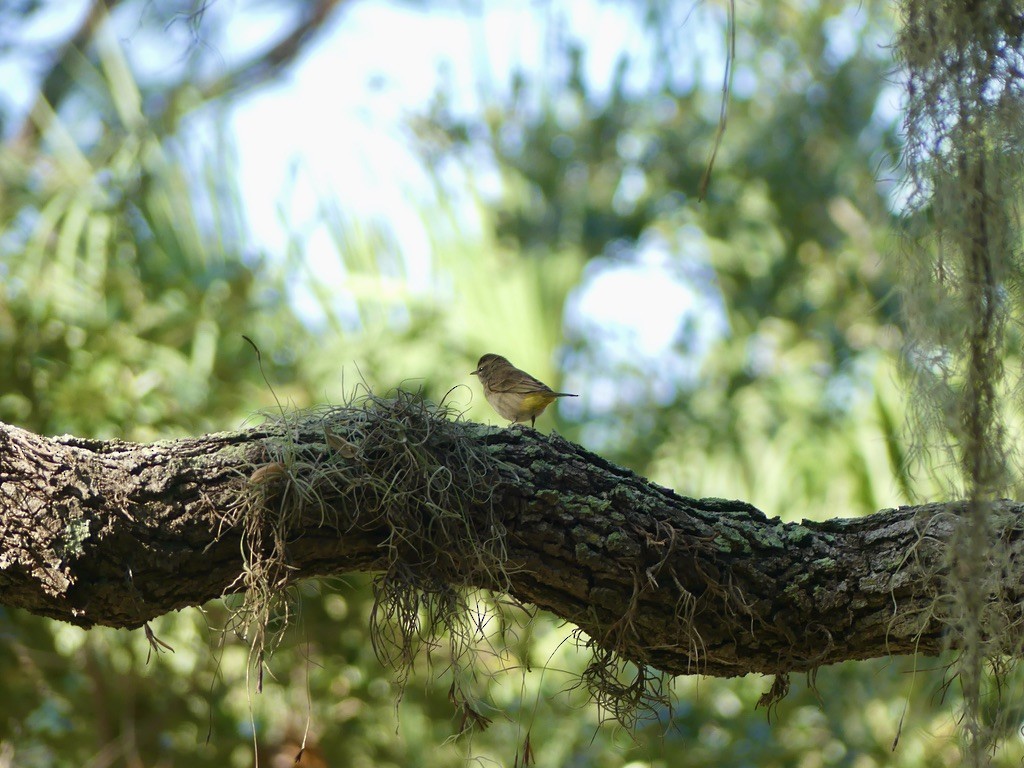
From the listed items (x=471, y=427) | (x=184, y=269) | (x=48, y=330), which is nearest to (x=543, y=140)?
(x=184, y=269)

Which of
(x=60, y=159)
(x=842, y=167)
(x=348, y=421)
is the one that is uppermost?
(x=842, y=167)

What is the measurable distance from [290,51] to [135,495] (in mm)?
8765

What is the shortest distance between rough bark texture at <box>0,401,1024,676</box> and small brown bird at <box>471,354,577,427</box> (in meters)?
1.66

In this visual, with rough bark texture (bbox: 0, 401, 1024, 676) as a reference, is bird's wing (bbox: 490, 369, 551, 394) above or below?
above

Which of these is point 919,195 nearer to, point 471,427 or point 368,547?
point 471,427

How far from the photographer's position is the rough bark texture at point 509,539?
211cm

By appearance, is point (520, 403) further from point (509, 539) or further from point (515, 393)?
point (509, 539)

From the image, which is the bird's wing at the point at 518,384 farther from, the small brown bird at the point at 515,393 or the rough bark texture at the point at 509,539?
the rough bark texture at the point at 509,539

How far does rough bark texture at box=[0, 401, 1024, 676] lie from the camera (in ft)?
6.92

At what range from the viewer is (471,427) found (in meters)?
2.37

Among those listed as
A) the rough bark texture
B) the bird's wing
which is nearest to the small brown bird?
the bird's wing

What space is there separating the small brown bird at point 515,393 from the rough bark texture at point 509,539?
5.45ft

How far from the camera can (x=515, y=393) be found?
4117 millimetres

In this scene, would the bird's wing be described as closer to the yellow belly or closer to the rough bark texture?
the yellow belly
